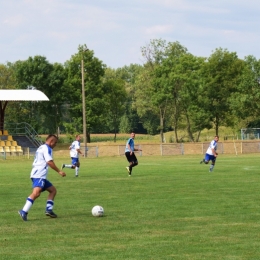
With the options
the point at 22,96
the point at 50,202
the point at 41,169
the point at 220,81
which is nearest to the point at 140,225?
the point at 50,202

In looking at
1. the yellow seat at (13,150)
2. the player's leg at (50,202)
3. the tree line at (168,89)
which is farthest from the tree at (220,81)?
the player's leg at (50,202)

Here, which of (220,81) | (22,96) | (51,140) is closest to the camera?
(51,140)

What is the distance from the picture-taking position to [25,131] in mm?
74812

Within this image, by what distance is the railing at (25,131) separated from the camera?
69869mm

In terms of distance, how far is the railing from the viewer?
69.9 meters

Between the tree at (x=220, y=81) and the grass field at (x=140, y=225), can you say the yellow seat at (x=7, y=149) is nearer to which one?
the tree at (x=220, y=81)

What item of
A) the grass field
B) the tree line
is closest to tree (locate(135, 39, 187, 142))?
the tree line

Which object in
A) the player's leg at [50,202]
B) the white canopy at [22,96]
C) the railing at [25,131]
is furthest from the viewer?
the railing at [25,131]

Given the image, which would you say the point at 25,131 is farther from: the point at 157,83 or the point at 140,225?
the point at 140,225

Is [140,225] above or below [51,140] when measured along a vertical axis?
below

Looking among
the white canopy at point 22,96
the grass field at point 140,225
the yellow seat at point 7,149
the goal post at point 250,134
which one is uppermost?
the white canopy at point 22,96

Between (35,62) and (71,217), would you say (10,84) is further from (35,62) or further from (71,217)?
(71,217)

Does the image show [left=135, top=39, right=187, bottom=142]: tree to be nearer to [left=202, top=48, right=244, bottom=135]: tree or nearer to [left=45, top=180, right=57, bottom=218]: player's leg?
[left=202, top=48, right=244, bottom=135]: tree

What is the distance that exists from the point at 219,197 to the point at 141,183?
23.0ft
